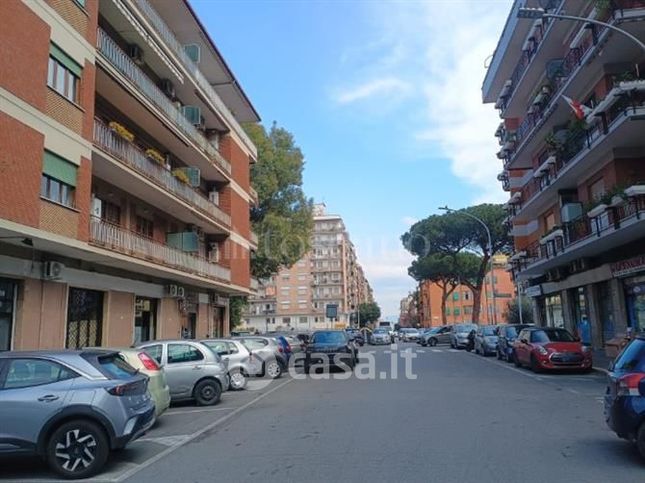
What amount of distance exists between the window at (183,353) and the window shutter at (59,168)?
18.6ft

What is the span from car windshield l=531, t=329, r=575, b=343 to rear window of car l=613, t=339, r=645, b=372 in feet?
40.7

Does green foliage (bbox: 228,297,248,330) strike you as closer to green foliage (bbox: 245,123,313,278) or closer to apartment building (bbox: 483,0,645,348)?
green foliage (bbox: 245,123,313,278)

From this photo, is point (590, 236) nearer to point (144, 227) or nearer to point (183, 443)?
point (144, 227)

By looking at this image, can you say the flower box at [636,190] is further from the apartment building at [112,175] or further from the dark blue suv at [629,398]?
the apartment building at [112,175]

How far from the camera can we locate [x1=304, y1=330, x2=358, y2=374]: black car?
2130cm

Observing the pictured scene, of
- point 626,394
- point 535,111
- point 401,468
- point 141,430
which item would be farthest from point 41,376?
point 535,111

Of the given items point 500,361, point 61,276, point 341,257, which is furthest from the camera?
point 341,257

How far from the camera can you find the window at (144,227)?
77.8 feet

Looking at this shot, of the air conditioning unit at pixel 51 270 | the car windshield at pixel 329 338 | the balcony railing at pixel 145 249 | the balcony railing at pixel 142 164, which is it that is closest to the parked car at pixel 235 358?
the air conditioning unit at pixel 51 270

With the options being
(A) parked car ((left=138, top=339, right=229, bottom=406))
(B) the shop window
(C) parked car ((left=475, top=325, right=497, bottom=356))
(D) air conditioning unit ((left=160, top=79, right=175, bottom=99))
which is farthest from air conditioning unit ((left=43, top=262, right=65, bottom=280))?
(C) parked car ((left=475, top=325, right=497, bottom=356))

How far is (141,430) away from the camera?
775cm

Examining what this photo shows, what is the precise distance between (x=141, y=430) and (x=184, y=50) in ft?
72.0

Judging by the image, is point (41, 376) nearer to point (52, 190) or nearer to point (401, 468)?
point (401, 468)

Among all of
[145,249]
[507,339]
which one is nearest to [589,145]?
[507,339]
